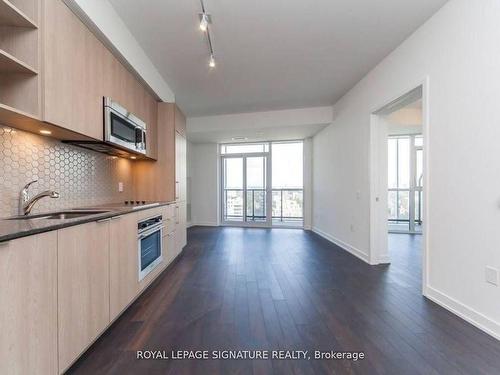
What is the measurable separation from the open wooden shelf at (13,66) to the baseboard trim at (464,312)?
354cm

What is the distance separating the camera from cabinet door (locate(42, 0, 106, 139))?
146 centimetres

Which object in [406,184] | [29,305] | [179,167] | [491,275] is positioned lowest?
[491,275]

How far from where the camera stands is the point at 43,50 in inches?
55.8

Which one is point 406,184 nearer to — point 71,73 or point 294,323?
point 294,323

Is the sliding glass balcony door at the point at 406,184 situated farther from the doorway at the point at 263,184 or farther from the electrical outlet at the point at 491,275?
the electrical outlet at the point at 491,275

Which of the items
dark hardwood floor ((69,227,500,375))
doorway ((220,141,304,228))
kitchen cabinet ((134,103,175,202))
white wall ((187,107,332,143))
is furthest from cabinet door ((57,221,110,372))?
doorway ((220,141,304,228))

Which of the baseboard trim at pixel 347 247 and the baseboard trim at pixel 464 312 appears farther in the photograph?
the baseboard trim at pixel 347 247

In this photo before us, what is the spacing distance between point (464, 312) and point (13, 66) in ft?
12.0

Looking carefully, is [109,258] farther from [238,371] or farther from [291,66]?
[291,66]

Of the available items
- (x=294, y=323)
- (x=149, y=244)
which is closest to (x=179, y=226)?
(x=149, y=244)

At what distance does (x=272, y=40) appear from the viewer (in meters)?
2.51

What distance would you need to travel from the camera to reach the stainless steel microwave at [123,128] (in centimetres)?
208

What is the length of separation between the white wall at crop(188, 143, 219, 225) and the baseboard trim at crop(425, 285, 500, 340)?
16.9ft

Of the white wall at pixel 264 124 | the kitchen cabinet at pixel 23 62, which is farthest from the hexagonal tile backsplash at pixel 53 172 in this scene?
the white wall at pixel 264 124
